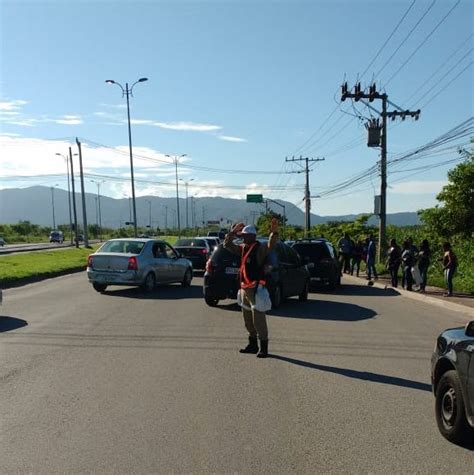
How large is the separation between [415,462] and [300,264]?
10938 mm

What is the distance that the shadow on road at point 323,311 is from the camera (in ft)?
41.7

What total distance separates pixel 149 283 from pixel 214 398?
1108 cm

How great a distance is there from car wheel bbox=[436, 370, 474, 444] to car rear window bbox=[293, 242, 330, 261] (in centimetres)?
1400

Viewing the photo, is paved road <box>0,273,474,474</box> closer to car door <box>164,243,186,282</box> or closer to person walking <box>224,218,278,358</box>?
person walking <box>224,218,278,358</box>

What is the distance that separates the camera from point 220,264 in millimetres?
13875

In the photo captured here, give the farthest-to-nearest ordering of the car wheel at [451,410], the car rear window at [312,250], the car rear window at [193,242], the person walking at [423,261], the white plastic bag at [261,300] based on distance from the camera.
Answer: the car rear window at [193,242], the car rear window at [312,250], the person walking at [423,261], the white plastic bag at [261,300], the car wheel at [451,410]

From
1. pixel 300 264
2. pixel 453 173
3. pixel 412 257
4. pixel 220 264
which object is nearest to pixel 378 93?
pixel 453 173

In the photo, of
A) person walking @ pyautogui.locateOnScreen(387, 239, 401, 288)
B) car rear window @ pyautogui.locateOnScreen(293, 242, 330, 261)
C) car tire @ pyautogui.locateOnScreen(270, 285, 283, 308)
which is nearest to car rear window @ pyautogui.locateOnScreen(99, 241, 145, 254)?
car tire @ pyautogui.locateOnScreen(270, 285, 283, 308)

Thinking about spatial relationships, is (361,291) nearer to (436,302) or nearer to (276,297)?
(436,302)

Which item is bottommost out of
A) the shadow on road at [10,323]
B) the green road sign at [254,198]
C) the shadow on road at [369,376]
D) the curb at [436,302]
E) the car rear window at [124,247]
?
the curb at [436,302]

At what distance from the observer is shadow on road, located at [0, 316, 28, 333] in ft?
35.0

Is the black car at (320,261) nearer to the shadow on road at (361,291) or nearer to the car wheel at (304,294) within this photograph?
the shadow on road at (361,291)

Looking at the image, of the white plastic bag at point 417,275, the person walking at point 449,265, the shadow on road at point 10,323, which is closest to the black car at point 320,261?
the white plastic bag at point 417,275

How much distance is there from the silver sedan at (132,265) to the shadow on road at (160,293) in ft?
0.90
